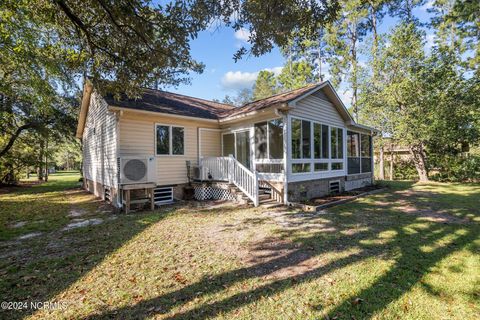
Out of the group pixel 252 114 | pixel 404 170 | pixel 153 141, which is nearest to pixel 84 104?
pixel 153 141

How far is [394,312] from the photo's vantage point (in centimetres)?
268

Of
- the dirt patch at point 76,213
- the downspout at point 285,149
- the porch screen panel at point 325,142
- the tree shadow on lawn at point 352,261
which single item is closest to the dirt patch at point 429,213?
the tree shadow on lawn at point 352,261

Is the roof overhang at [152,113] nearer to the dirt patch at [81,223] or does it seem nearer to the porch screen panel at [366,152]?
the dirt patch at [81,223]

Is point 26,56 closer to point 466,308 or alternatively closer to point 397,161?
point 466,308

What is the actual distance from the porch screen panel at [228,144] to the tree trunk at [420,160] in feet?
43.1

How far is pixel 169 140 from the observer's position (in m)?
9.72

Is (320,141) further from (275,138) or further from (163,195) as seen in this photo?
(163,195)

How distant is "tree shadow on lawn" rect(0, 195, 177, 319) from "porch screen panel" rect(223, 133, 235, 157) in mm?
5209

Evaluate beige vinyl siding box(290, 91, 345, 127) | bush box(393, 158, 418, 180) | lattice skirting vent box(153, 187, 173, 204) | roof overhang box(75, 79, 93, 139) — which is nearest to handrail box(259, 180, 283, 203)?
beige vinyl siding box(290, 91, 345, 127)

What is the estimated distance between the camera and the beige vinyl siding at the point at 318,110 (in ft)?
30.6

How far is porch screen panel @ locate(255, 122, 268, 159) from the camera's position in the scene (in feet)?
30.8

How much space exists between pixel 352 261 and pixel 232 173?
5740 millimetres

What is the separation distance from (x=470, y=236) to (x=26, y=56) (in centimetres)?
1442

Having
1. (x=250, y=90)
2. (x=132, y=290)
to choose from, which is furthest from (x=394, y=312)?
(x=250, y=90)
